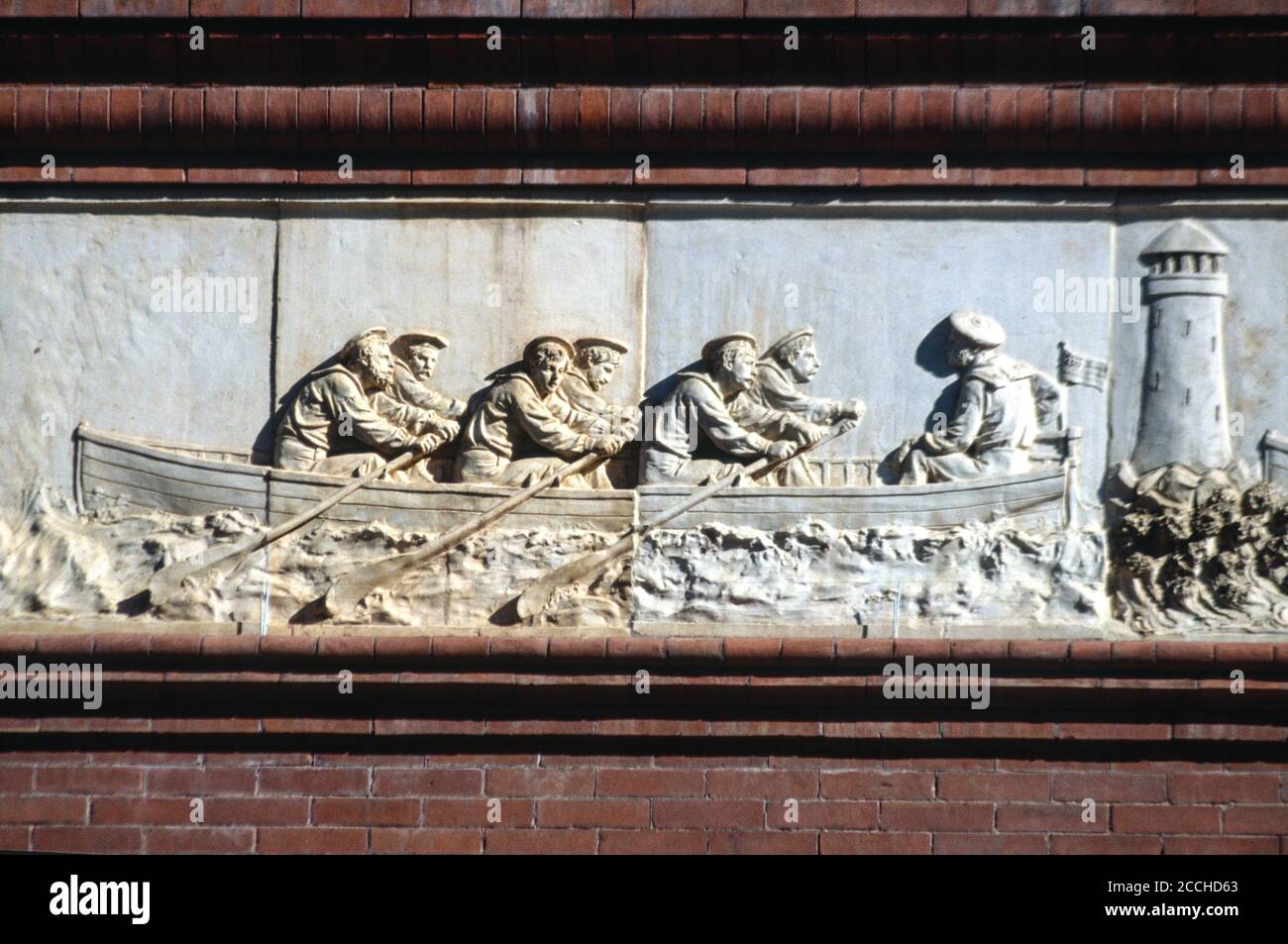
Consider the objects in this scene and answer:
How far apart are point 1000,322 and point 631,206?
→ 5.19ft

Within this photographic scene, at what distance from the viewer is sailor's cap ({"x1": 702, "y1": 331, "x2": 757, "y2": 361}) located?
841cm

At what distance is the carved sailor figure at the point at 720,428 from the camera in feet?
27.4

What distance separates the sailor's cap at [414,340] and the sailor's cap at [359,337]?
0.18ft

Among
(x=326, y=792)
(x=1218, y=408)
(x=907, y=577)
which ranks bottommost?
(x=326, y=792)

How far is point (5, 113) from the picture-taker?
28.2ft

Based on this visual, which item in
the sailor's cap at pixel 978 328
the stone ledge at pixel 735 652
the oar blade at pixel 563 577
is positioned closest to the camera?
the stone ledge at pixel 735 652

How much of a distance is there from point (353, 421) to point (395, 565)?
61 centimetres

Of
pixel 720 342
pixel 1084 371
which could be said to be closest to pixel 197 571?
pixel 720 342

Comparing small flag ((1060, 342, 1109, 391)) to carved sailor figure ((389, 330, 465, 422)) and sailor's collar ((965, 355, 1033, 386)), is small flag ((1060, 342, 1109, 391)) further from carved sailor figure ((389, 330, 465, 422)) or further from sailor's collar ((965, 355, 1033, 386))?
carved sailor figure ((389, 330, 465, 422))

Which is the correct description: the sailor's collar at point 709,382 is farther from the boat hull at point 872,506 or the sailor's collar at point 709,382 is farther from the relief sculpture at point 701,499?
the boat hull at point 872,506

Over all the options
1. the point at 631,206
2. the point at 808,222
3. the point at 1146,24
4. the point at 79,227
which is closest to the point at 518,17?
the point at 631,206

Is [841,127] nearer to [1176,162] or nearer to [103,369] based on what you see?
[1176,162]

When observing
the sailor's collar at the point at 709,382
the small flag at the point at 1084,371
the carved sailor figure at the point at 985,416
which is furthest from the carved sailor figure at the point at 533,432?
the small flag at the point at 1084,371

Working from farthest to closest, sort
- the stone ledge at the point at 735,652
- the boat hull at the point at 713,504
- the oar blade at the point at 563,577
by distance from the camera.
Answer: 1. the boat hull at the point at 713,504
2. the oar blade at the point at 563,577
3. the stone ledge at the point at 735,652
